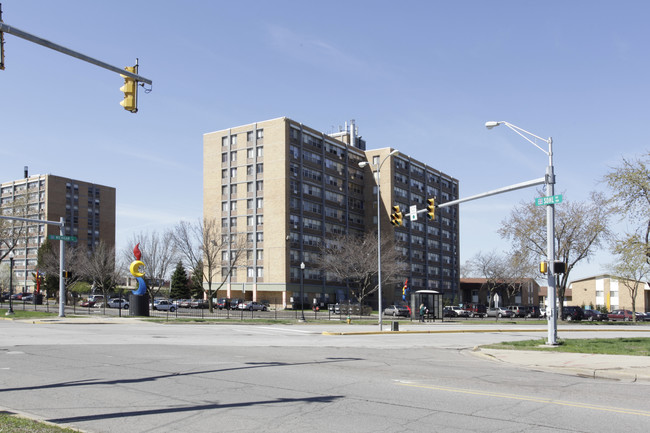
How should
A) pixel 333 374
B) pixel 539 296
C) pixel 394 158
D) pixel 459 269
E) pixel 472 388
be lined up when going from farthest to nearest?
1. pixel 539 296
2. pixel 459 269
3. pixel 394 158
4. pixel 333 374
5. pixel 472 388

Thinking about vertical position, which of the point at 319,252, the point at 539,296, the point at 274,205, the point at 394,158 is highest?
the point at 394,158

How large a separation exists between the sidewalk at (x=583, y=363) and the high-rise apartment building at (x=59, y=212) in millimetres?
117634

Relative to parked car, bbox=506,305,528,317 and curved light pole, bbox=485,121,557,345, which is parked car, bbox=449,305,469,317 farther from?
curved light pole, bbox=485,121,557,345

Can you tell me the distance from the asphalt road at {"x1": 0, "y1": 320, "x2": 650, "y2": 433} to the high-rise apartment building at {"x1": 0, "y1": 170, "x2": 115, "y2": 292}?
116 metres

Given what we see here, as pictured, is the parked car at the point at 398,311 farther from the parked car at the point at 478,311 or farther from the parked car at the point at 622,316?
the parked car at the point at 622,316

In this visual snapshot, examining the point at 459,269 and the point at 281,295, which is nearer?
the point at 281,295

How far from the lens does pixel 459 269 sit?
128 meters

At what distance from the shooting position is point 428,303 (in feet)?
173

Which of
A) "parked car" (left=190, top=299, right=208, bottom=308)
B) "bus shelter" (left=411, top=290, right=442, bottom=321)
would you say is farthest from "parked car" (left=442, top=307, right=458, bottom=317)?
"parked car" (left=190, top=299, right=208, bottom=308)

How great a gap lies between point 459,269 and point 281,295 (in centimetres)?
5585

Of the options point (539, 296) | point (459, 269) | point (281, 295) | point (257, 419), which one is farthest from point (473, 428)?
point (539, 296)

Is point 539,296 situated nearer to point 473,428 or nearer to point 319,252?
point 319,252

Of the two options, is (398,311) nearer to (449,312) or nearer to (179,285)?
(449,312)

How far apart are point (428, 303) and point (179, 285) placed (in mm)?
60240
